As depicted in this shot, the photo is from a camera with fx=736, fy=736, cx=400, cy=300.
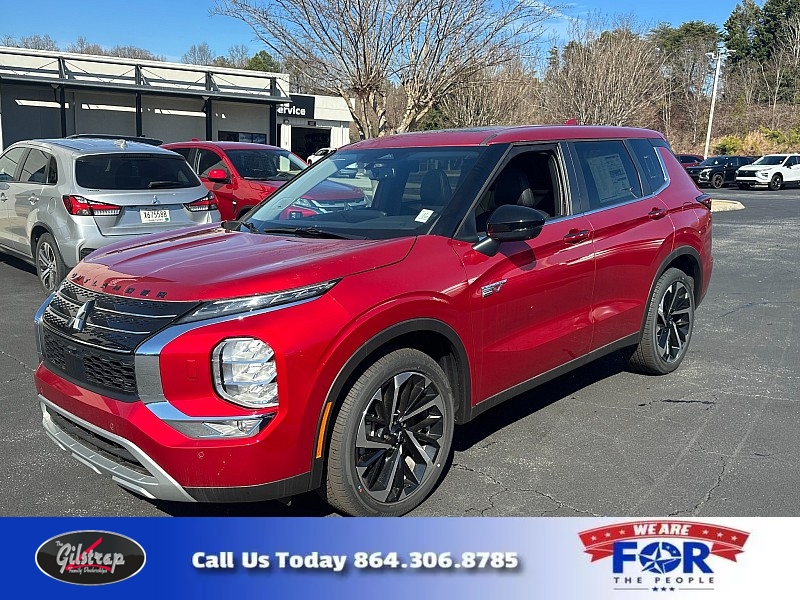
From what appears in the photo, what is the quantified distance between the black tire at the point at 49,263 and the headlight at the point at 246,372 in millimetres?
Answer: 5415

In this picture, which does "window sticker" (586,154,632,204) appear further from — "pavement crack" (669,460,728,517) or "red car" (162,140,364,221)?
"red car" (162,140,364,221)

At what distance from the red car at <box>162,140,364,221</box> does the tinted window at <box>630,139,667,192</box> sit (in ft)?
18.9

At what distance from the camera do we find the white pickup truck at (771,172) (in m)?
36.9

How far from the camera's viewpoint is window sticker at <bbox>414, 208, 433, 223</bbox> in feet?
12.7

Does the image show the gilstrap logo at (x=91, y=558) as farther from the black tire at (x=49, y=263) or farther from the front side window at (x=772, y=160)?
the front side window at (x=772, y=160)

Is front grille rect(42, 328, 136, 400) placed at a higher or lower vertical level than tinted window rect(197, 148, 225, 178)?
lower

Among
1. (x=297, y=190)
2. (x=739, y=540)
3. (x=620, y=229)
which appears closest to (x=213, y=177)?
(x=297, y=190)

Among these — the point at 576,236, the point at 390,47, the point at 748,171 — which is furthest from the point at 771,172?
the point at 576,236

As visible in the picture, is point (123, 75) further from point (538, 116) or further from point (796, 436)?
point (796, 436)

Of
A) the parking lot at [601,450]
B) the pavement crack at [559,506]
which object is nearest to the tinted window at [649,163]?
the parking lot at [601,450]

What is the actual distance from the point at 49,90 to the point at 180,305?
3419 centimetres

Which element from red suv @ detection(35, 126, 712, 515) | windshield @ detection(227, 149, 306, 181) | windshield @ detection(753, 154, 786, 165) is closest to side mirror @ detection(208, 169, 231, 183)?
windshield @ detection(227, 149, 306, 181)

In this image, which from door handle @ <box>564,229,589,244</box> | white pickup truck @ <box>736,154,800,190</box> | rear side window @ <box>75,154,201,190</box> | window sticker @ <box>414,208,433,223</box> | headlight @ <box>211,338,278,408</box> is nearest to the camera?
headlight @ <box>211,338,278,408</box>

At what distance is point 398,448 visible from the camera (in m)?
3.48
